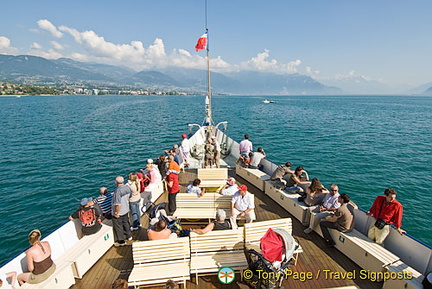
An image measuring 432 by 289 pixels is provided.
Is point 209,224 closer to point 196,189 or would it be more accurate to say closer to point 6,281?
point 196,189

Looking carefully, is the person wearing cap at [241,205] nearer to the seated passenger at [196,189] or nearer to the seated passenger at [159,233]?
the seated passenger at [196,189]

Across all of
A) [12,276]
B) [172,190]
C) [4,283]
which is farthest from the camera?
[172,190]

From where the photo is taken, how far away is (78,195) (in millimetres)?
13477

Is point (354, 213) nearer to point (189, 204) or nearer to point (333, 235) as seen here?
→ point (333, 235)

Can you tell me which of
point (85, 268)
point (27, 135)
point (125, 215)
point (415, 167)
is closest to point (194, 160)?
point (125, 215)

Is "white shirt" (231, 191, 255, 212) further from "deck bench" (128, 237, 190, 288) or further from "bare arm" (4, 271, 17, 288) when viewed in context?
"bare arm" (4, 271, 17, 288)

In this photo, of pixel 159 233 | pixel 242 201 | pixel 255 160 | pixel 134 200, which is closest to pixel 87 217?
pixel 134 200

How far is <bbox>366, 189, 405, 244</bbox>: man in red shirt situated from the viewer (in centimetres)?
496

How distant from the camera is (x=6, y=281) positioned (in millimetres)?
3881

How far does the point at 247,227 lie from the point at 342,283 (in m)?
2.39

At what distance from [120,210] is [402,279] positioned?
6386 mm

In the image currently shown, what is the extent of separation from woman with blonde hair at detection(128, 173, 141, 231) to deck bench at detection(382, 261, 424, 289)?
622cm

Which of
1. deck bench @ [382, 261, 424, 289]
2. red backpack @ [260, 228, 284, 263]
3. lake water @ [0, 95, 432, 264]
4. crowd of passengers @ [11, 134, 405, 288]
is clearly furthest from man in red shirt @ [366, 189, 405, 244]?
lake water @ [0, 95, 432, 264]

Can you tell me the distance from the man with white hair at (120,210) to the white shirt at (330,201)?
5559mm
